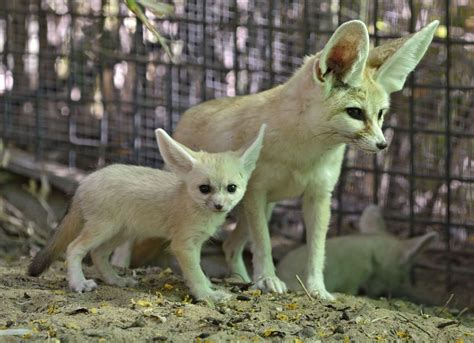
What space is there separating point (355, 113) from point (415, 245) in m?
2.66

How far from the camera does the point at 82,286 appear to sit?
18.5ft

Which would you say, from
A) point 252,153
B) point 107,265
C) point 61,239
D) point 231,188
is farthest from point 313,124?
point 61,239

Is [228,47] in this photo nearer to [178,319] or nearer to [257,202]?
[257,202]

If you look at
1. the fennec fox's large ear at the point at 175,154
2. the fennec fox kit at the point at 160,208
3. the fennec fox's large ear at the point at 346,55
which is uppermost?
the fennec fox's large ear at the point at 346,55

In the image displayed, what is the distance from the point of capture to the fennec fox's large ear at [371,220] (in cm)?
812

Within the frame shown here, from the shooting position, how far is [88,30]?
8.48 m

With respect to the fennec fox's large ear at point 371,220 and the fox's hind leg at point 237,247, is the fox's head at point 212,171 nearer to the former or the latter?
the fox's hind leg at point 237,247

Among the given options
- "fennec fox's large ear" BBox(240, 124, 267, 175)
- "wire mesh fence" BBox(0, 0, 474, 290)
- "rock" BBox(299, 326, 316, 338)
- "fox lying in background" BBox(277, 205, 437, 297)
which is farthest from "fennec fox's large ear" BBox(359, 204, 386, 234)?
"rock" BBox(299, 326, 316, 338)

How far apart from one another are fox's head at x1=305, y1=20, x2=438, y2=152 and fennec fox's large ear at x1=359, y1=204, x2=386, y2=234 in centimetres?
253

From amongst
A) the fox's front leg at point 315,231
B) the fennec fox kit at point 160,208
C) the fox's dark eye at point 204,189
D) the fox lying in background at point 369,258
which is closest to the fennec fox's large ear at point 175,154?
the fennec fox kit at point 160,208

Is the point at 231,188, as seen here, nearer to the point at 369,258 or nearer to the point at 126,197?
the point at 126,197

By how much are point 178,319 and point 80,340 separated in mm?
560

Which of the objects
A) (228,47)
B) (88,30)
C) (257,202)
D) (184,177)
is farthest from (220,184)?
(88,30)

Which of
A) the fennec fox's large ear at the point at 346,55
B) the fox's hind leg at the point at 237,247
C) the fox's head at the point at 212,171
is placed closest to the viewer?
the fennec fox's large ear at the point at 346,55
